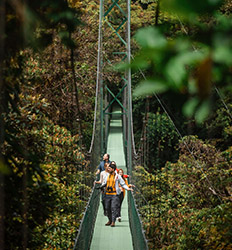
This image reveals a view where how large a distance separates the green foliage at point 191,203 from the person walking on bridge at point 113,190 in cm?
49

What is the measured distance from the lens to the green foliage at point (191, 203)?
10.4 feet

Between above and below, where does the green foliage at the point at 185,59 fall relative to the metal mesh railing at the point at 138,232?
above

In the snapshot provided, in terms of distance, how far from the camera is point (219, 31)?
773 millimetres

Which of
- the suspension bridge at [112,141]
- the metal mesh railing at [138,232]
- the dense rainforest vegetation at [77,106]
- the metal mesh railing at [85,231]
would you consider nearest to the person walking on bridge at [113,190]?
the suspension bridge at [112,141]

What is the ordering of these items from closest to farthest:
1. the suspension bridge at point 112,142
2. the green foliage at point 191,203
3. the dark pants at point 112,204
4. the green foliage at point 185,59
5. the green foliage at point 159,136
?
the green foliage at point 185,59, the green foliage at point 191,203, the suspension bridge at point 112,142, the dark pants at point 112,204, the green foliage at point 159,136

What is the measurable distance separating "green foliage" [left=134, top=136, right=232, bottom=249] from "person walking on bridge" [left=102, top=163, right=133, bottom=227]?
0.49m

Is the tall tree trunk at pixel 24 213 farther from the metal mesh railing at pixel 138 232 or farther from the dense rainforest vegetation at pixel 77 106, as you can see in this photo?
the metal mesh railing at pixel 138 232

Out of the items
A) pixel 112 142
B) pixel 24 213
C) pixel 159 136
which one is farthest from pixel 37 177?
pixel 112 142

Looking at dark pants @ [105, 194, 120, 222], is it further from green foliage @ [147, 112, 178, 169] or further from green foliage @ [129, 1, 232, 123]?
green foliage @ [147, 112, 178, 169]

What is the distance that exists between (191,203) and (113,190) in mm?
1028

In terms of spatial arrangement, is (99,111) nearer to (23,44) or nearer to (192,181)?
(192,181)

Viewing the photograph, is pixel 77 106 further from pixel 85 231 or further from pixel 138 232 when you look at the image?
pixel 85 231

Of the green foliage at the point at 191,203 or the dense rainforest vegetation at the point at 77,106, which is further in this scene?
the green foliage at the point at 191,203

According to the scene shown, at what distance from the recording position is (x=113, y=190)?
5922 mm
